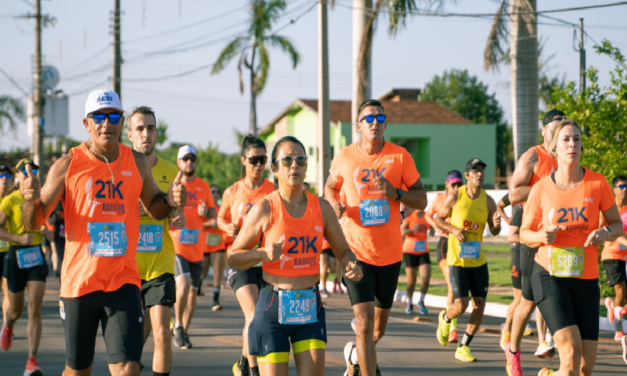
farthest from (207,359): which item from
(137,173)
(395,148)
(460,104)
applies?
(460,104)

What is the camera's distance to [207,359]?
27.4ft

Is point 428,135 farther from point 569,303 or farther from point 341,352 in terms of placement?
point 569,303

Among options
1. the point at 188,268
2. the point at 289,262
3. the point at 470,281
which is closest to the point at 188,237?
the point at 188,268

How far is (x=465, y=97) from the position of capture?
76375mm

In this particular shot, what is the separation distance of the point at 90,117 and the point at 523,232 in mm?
3488

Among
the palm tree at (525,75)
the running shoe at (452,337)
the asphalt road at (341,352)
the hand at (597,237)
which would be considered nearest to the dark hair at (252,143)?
the asphalt road at (341,352)

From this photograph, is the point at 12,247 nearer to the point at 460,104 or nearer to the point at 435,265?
the point at 435,265

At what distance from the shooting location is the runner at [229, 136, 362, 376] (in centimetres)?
461

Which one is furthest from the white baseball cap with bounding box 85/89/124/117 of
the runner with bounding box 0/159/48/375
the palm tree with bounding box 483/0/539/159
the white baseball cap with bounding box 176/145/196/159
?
the palm tree with bounding box 483/0/539/159

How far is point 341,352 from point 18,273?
394cm

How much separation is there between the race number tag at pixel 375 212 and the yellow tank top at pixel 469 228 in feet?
8.40

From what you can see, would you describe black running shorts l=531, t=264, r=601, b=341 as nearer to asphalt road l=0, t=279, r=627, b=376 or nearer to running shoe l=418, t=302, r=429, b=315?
asphalt road l=0, t=279, r=627, b=376

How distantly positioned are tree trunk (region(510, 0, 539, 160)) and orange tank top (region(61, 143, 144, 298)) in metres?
11.9

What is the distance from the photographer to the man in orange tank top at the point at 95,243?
4.57m
